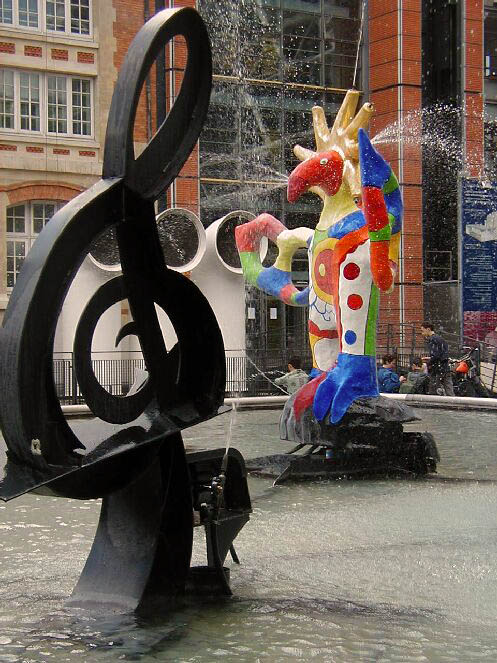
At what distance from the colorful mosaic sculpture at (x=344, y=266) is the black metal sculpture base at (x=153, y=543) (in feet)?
14.1

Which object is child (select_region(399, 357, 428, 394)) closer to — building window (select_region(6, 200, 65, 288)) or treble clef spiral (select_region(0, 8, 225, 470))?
building window (select_region(6, 200, 65, 288))

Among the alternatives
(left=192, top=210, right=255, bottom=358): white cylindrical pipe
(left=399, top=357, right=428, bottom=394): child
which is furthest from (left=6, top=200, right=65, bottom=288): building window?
(left=399, top=357, right=428, bottom=394): child

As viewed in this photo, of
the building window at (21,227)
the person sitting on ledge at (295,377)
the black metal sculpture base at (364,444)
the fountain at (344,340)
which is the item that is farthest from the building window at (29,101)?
the black metal sculpture base at (364,444)

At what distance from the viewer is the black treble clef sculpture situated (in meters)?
5.05

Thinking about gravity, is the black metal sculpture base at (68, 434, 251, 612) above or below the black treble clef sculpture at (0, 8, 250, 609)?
below

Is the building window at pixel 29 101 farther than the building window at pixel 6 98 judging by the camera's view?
Yes

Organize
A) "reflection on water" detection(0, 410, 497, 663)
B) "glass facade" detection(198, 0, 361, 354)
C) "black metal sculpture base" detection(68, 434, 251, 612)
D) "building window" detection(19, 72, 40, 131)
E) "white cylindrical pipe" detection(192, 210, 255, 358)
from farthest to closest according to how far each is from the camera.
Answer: "glass facade" detection(198, 0, 361, 354) → "building window" detection(19, 72, 40, 131) → "white cylindrical pipe" detection(192, 210, 255, 358) → "black metal sculpture base" detection(68, 434, 251, 612) → "reflection on water" detection(0, 410, 497, 663)

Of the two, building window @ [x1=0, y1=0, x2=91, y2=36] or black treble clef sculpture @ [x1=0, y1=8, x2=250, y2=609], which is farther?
building window @ [x1=0, y1=0, x2=91, y2=36]

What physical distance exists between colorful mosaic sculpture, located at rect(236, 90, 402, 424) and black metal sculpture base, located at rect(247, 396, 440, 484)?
4.3 inches

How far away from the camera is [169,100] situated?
27.0 meters

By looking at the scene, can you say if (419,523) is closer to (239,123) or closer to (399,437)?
(399,437)

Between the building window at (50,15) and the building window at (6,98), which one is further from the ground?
the building window at (50,15)

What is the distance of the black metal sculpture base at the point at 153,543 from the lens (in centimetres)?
570

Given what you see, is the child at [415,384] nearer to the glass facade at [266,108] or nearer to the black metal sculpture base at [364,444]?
the black metal sculpture base at [364,444]
